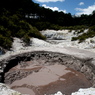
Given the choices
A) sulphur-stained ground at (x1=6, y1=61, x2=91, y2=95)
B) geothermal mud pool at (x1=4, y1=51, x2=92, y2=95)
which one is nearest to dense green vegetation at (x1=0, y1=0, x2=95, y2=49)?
geothermal mud pool at (x1=4, y1=51, x2=92, y2=95)

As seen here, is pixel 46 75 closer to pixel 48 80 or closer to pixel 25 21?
pixel 48 80

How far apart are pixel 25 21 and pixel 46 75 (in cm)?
1855

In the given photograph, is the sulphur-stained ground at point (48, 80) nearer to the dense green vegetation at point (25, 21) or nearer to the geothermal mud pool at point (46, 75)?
the geothermal mud pool at point (46, 75)

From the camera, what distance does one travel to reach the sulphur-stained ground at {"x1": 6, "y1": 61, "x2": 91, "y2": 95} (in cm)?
852

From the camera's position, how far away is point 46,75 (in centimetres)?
1042

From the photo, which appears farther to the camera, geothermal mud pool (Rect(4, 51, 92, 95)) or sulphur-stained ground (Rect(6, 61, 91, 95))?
geothermal mud pool (Rect(4, 51, 92, 95))

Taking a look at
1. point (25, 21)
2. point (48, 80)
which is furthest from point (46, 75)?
point (25, 21)

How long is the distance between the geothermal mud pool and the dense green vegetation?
13.3 ft

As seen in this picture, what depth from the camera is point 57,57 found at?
12.8 m

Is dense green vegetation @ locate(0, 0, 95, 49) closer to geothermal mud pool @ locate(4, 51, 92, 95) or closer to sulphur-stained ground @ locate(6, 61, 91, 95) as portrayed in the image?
geothermal mud pool @ locate(4, 51, 92, 95)

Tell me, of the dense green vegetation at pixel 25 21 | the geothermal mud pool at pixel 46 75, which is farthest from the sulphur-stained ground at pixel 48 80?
the dense green vegetation at pixel 25 21

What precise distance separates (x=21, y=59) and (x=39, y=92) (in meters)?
5.15

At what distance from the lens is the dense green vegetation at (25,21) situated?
59.9 feet

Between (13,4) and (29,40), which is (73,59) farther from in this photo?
(13,4)
